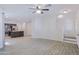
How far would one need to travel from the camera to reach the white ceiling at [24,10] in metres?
2.40

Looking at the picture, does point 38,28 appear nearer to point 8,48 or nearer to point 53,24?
point 53,24

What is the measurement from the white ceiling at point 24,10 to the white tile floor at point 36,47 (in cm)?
54

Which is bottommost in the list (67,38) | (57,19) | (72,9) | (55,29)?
(67,38)

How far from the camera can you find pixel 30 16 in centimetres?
261

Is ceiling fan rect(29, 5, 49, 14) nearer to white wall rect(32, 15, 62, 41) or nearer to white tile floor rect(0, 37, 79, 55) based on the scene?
white wall rect(32, 15, 62, 41)

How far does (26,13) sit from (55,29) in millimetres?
798

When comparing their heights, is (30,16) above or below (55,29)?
above

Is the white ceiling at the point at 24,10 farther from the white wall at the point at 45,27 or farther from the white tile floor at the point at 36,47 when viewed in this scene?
the white tile floor at the point at 36,47

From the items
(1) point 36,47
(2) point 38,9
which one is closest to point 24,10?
(2) point 38,9

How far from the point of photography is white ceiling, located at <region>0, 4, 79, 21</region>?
2.40m
